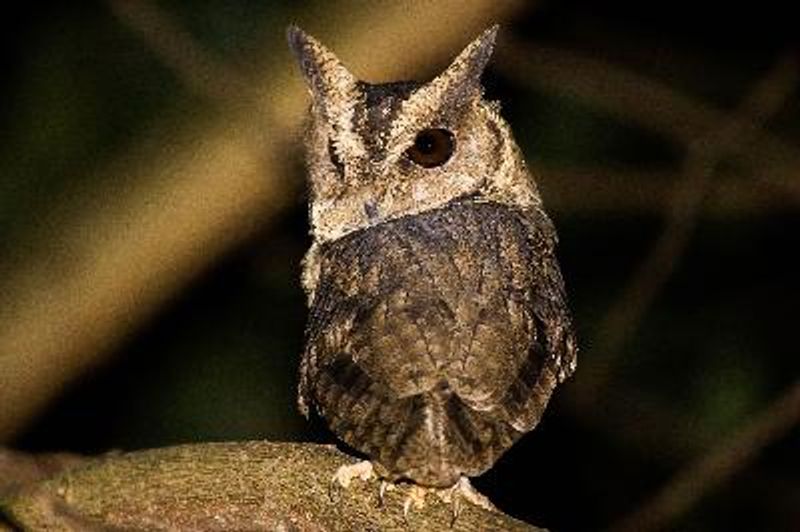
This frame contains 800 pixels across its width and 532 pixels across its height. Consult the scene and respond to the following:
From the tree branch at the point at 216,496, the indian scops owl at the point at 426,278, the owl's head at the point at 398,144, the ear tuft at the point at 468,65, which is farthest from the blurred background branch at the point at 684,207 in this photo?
the tree branch at the point at 216,496

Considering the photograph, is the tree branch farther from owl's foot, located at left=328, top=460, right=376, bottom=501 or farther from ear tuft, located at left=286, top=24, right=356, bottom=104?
ear tuft, located at left=286, top=24, right=356, bottom=104

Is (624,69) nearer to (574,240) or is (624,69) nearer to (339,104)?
(574,240)

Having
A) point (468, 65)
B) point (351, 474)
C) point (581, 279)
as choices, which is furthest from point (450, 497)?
point (581, 279)

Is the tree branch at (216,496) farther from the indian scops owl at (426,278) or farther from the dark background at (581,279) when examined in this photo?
the dark background at (581,279)

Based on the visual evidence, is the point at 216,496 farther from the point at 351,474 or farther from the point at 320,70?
the point at 320,70

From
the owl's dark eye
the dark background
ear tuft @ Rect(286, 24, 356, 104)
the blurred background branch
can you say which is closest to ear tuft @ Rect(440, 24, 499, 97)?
the owl's dark eye

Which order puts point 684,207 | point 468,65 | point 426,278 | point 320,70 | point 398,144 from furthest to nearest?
1. point 684,207
2. point 320,70
3. point 468,65
4. point 398,144
5. point 426,278

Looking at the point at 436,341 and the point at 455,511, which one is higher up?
the point at 436,341
